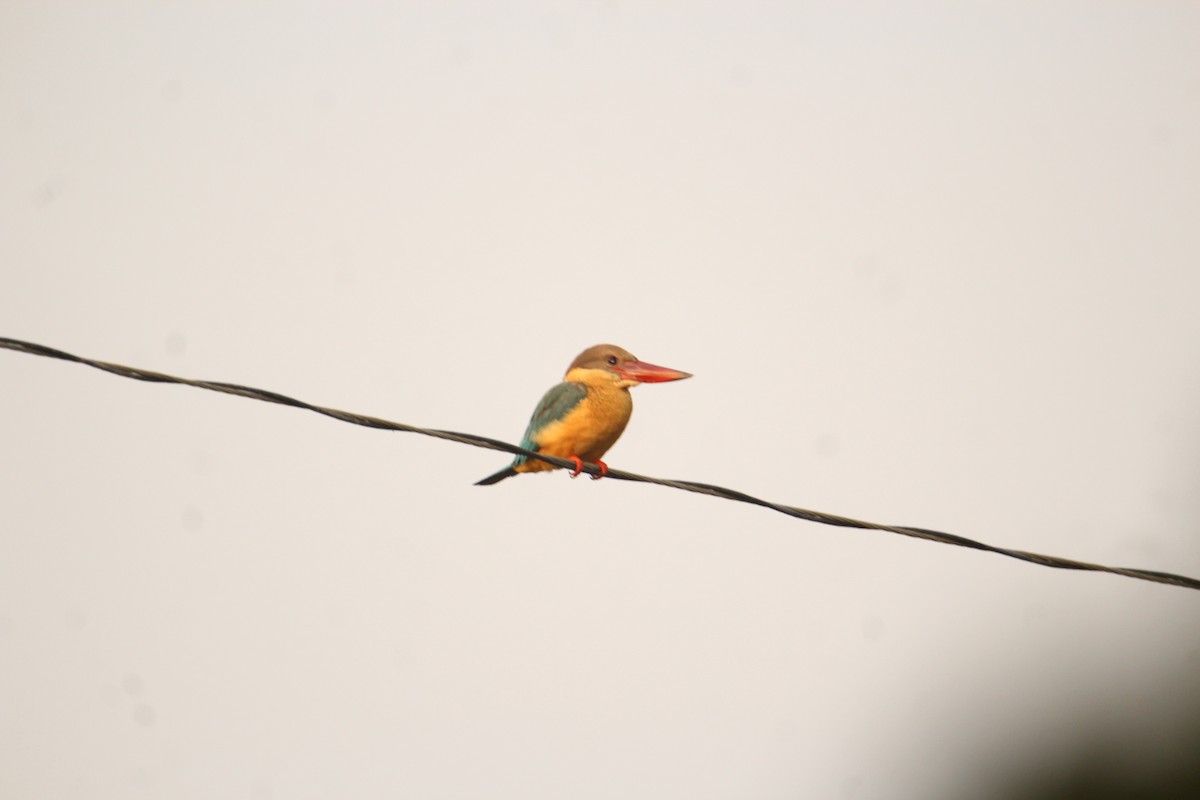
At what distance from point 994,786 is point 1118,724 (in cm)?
280

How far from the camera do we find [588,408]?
639 cm

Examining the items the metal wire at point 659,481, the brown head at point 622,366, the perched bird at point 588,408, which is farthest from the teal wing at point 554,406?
the metal wire at point 659,481

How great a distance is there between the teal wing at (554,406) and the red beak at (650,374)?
25cm

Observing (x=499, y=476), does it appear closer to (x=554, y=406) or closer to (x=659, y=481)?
(x=554, y=406)

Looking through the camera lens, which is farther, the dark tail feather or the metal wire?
the dark tail feather

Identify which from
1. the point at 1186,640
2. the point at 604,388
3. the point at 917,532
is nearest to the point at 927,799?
the point at 1186,640

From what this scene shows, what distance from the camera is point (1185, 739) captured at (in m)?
20.4

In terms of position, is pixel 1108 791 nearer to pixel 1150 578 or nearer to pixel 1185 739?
pixel 1185 739

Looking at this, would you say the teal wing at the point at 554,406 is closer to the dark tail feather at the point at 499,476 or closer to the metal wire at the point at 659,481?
the dark tail feather at the point at 499,476

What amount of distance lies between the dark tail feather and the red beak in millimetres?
829

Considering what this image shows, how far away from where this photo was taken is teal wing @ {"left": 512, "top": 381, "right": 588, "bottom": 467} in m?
6.44

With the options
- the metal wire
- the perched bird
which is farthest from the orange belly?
the metal wire

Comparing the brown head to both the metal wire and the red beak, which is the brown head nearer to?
the red beak

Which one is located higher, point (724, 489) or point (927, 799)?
point (724, 489)
